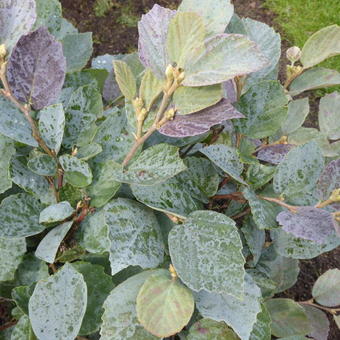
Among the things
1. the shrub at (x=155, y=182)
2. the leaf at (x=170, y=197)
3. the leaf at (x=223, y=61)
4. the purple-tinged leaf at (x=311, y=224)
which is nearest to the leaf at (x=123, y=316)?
the shrub at (x=155, y=182)

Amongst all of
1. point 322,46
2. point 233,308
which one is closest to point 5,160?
point 233,308

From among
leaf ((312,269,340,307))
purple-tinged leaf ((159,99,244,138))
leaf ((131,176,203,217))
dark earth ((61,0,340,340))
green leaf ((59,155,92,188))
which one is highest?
purple-tinged leaf ((159,99,244,138))

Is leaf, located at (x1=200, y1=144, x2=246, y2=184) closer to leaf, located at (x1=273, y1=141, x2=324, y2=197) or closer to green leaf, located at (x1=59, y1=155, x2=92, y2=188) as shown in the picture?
leaf, located at (x1=273, y1=141, x2=324, y2=197)

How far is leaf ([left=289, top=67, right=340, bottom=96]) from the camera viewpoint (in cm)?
94

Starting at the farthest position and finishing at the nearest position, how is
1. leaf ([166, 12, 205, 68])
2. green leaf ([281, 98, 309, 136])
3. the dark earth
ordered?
1. the dark earth
2. green leaf ([281, 98, 309, 136])
3. leaf ([166, 12, 205, 68])

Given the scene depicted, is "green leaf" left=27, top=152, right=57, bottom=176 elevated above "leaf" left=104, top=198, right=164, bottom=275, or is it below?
above

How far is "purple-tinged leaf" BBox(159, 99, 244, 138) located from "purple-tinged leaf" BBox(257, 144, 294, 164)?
28 cm

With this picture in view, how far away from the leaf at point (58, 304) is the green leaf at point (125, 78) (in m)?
0.29

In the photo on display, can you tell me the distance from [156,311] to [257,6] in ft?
6.90

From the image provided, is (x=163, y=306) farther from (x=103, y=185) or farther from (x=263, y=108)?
(x=263, y=108)

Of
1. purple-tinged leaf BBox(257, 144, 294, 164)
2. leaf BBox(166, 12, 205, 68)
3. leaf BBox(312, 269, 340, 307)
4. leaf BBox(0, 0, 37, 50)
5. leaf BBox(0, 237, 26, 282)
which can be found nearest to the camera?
leaf BBox(166, 12, 205, 68)

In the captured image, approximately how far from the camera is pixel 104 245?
767 mm

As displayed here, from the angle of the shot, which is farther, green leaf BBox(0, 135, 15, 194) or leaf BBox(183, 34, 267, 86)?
green leaf BBox(0, 135, 15, 194)

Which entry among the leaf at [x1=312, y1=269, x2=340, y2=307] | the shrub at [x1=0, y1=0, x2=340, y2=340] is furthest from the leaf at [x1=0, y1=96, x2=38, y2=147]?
the leaf at [x1=312, y1=269, x2=340, y2=307]
